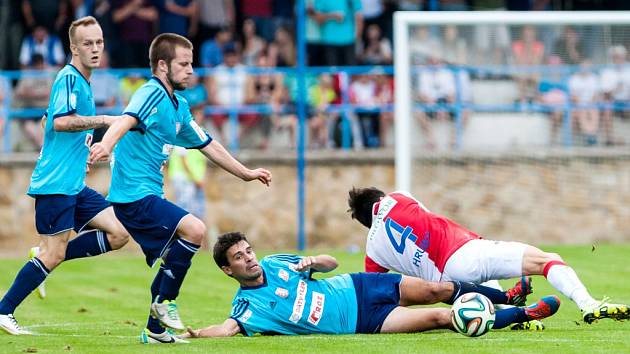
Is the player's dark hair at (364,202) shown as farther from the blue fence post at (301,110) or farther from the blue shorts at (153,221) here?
the blue fence post at (301,110)

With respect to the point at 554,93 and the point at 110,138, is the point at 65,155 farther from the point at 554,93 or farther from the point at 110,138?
the point at 554,93

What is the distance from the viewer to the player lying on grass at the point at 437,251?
35.7 ft

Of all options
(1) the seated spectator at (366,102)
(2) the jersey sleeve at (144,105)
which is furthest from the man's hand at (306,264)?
(1) the seated spectator at (366,102)

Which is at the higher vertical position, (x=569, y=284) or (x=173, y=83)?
(x=173, y=83)

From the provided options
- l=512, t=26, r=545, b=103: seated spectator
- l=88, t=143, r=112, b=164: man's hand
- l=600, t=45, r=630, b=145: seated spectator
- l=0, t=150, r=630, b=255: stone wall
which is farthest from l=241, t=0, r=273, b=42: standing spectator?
l=88, t=143, r=112, b=164: man's hand

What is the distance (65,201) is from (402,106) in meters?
7.69

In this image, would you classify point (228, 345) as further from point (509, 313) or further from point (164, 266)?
point (509, 313)

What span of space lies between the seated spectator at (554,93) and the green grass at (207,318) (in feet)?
6.91

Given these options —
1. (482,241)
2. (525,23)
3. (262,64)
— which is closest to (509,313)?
(482,241)

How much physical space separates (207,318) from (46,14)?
1263 centimetres

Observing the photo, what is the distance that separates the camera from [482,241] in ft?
36.7

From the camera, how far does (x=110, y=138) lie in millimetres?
9945

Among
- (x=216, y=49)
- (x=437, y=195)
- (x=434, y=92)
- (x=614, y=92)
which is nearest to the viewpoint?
(x=437, y=195)

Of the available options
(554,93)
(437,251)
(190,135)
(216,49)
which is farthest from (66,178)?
(216,49)
